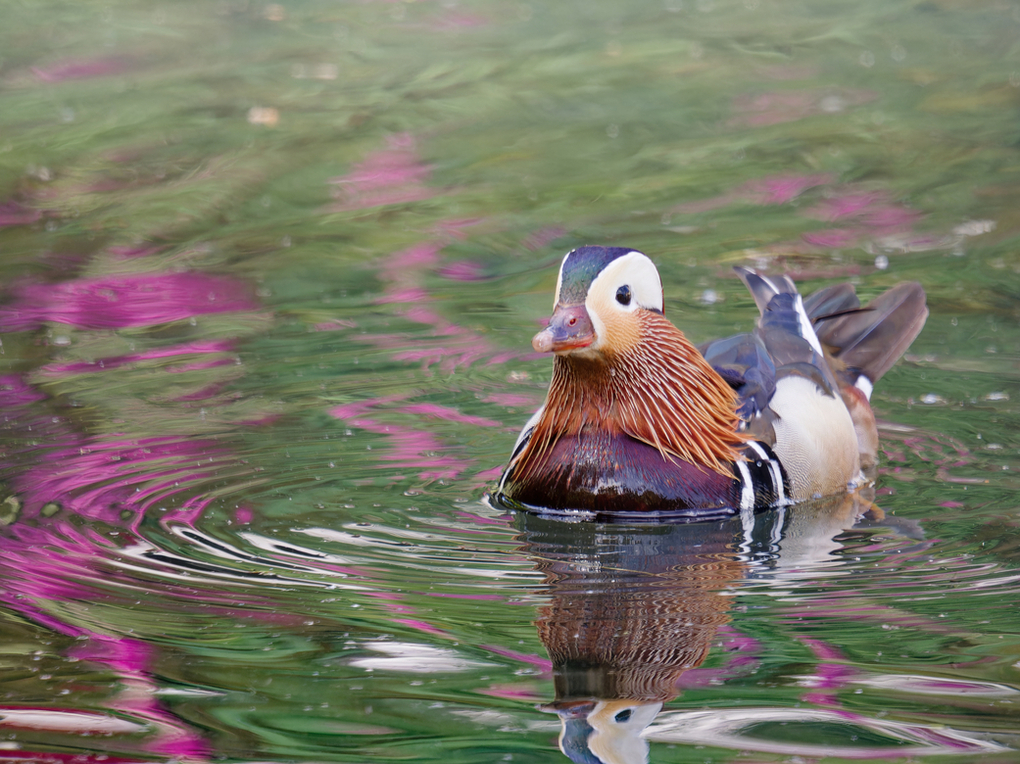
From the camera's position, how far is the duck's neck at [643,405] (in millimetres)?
5176

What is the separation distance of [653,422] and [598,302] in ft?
1.77

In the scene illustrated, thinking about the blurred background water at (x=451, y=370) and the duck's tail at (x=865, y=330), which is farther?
the duck's tail at (x=865, y=330)

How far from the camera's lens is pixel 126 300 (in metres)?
7.77

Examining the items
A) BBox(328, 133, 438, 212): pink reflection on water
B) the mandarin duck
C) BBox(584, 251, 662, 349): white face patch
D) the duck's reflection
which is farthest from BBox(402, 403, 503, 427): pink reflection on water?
BBox(328, 133, 438, 212): pink reflection on water

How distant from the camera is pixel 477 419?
629cm

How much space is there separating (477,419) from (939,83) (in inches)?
276

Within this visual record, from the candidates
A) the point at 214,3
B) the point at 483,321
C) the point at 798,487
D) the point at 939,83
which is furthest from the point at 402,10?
the point at 798,487

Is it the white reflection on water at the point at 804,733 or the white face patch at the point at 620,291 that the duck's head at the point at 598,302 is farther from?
the white reflection on water at the point at 804,733

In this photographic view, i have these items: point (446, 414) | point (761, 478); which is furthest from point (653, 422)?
point (446, 414)

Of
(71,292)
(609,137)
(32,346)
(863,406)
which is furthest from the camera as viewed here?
(609,137)

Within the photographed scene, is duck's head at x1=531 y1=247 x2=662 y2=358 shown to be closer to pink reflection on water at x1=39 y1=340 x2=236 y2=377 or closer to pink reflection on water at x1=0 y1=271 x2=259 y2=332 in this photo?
pink reflection on water at x1=39 y1=340 x2=236 y2=377

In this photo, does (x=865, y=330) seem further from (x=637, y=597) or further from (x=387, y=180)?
(x=387, y=180)

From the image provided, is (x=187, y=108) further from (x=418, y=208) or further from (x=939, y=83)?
(x=939, y=83)

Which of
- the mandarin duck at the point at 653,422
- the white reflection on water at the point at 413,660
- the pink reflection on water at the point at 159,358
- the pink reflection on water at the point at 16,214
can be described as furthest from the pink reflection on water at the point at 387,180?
the white reflection on water at the point at 413,660
